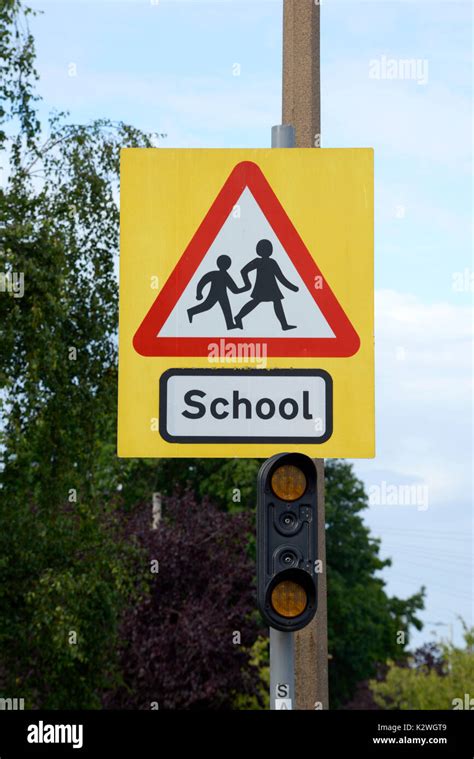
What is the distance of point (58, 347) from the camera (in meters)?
16.3

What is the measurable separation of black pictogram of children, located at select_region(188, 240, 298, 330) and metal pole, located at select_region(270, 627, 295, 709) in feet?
4.85

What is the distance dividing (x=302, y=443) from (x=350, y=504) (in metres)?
41.6

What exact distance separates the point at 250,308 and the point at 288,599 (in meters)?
1.43

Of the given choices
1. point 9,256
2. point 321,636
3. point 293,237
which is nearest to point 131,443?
point 293,237

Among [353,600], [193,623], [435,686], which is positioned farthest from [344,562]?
[193,623]

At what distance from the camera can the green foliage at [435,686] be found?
105 ft

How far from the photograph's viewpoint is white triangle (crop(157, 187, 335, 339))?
19.2 ft

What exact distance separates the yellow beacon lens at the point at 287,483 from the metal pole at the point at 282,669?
0.68m

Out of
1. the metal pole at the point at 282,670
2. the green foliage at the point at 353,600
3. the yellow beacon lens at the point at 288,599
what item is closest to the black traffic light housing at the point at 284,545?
the yellow beacon lens at the point at 288,599

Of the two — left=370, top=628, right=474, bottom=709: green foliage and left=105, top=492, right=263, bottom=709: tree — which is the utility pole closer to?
left=370, top=628, right=474, bottom=709: green foliage

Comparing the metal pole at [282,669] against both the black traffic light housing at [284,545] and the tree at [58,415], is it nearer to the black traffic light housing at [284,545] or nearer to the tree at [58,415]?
the black traffic light housing at [284,545]

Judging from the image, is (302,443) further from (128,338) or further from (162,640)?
(162,640)

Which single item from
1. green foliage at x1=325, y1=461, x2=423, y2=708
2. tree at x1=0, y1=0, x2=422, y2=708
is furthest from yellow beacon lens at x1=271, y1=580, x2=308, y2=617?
green foliage at x1=325, y1=461, x2=423, y2=708

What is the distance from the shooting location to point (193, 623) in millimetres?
31500
